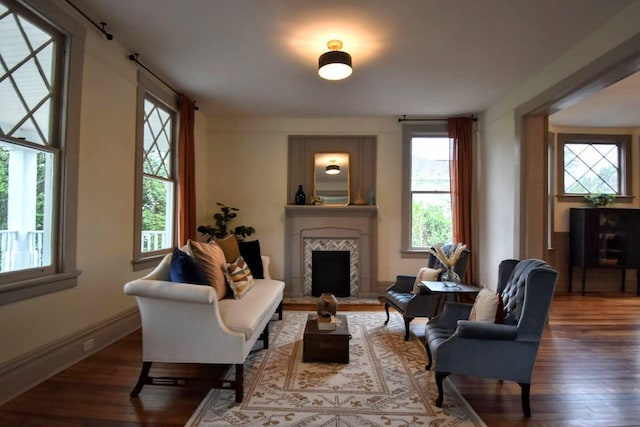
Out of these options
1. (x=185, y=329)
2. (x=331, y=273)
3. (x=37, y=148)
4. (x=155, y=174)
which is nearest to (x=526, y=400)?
(x=185, y=329)

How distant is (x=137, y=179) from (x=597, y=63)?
446 centimetres

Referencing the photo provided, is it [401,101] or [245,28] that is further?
[401,101]

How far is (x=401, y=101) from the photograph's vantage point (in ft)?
15.6

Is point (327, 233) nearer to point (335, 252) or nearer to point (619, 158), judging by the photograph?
point (335, 252)

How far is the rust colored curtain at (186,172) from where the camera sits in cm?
454

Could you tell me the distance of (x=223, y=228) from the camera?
5211 mm

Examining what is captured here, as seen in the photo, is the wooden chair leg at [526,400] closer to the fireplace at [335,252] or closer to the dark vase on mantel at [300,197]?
the fireplace at [335,252]

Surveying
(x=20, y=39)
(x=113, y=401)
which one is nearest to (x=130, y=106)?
(x=20, y=39)

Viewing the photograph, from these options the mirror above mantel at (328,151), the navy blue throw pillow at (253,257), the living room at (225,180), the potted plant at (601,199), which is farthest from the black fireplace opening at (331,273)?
the potted plant at (601,199)

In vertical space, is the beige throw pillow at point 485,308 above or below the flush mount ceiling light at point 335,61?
below

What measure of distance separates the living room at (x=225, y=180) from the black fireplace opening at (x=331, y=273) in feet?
1.67

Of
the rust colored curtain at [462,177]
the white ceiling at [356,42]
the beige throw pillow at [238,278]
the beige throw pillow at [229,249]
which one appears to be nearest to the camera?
the white ceiling at [356,42]

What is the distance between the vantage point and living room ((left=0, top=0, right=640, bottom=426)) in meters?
2.59

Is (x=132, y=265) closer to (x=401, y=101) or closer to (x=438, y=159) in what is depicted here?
(x=401, y=101)
